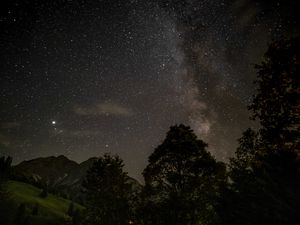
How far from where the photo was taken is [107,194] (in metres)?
35.3

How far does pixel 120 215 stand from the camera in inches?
1316

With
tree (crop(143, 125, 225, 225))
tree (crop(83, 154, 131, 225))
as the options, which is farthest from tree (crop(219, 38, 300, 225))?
tree (crop(83, 154, 131, 225))

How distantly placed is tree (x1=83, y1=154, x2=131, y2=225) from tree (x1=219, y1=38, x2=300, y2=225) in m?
11.7

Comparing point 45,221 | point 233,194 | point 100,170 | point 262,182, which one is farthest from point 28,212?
point 262,182

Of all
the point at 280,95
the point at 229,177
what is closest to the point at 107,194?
the point at 229,177

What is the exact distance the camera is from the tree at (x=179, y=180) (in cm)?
2216

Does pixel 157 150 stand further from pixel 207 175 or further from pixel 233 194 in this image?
pixel 233 194

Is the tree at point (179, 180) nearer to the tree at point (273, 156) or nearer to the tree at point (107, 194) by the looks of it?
the tree at point (273, 156)

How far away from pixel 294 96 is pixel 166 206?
13.4 meters

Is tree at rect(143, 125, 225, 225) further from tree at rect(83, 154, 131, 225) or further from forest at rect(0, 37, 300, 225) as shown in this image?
tree at rect(83, 154, 131, 225)

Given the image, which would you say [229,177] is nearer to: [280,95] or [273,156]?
[273,156]

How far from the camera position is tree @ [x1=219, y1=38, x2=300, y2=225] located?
13.4m

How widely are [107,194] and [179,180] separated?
15.5 metres

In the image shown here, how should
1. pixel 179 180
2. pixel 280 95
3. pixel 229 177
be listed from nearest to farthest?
pixel 280 95 → pixel 179 180 → pixel 229 177
